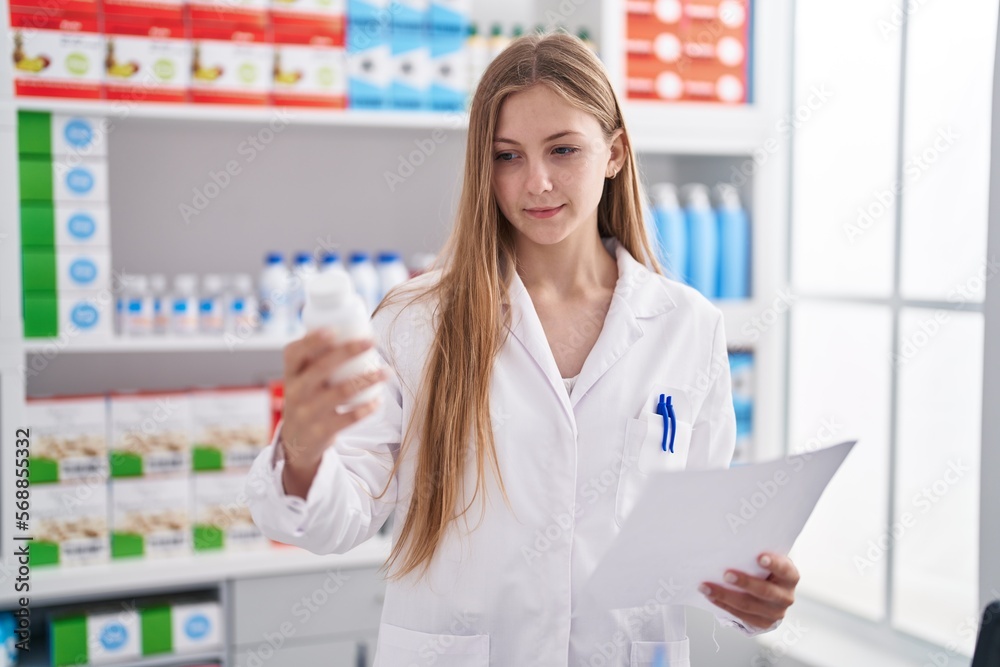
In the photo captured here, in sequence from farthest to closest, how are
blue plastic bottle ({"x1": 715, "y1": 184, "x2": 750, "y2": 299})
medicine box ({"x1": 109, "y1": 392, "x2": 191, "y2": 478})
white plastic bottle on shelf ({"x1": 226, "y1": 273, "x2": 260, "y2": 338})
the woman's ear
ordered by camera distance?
blue plastic bottle ({"x1": 715, "y1": 184, "x2": 750, "y2": 299}), white plastic bottle on shelf ({"x1": 226, "y1": 273, "x2": 260, "y2": 338}), medicine box ({"x1": 109, "y1": 392, "x2": 191, "y2": 478}), the woman's ear

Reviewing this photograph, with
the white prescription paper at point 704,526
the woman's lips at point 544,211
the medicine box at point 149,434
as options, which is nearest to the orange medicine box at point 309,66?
the medicine box at point 149,434

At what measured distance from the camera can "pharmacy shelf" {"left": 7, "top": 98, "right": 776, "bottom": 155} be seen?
229 centimetres

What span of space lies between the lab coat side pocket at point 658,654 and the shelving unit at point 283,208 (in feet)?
3.84

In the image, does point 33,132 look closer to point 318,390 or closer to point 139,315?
point 139,315

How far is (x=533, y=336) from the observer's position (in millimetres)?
1500

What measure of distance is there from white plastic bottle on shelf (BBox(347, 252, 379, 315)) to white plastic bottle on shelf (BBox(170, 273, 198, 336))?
17.3 inches

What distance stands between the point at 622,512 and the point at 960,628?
1371mm

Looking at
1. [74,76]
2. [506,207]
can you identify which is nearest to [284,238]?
[74,76]

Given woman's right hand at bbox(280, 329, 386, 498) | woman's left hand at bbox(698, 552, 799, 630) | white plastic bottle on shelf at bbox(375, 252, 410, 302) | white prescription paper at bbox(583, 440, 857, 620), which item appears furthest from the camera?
white plastic bottle on shelf at bbox(375, 252, 410, 302)

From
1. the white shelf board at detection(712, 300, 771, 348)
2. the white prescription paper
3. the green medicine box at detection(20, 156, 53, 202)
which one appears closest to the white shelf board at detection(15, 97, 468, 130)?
the green medicine box at detection(20, 156, 53, 202)

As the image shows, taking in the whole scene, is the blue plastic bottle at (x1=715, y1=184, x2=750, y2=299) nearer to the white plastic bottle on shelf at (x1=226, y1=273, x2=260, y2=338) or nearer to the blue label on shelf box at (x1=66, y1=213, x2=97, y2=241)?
the white plastic bottle on shelf at (x1=226, y1=273, x2=260, y2=338)

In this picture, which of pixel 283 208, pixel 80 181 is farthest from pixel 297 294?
pixel 80 181

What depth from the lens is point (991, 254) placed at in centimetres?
189

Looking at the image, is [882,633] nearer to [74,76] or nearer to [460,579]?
[460,579]
